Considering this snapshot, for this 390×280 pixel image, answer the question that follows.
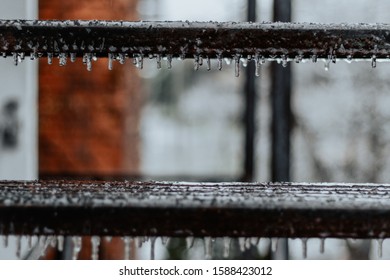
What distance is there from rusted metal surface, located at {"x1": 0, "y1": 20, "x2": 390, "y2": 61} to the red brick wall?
2070mm

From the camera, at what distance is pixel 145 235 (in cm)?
57

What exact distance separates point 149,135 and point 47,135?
0.59 meters

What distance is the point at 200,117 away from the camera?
2.92 m

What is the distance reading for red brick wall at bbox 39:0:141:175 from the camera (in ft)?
8.95

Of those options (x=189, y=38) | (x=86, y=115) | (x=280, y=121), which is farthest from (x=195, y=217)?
(x=86, y=115)

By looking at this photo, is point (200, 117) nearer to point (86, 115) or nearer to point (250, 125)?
point (250, 125)

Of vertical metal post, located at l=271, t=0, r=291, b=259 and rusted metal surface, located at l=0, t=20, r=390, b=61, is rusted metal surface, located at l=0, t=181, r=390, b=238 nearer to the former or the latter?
rusted metal surface, located at l=0, t=20, r=390, b=61

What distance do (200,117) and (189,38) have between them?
2.25m

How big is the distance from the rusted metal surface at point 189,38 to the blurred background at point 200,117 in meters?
1.86

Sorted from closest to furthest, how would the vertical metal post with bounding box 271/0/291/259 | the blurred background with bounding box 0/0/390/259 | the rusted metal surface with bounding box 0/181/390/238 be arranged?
the rusted metal surface with bounding box 0/181/390/238, the vertical metal post with bounding box 271/0/291/259, the blurred background with bounding box 0/0/390/259

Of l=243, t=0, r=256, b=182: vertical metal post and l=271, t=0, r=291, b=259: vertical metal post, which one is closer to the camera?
l=271, t=0, r=291, b=259: vertical metal post

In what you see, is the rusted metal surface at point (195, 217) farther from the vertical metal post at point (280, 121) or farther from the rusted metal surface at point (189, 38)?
the vertical metal post at point (280, 121)

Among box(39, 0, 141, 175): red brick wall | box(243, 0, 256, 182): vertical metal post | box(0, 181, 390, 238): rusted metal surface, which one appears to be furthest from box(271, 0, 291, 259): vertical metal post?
box(0, 181, 390, 238): rusted metal surface

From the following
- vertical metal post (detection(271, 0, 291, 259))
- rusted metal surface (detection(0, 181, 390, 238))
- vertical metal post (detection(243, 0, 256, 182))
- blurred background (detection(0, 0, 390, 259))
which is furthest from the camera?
blurred background (detection(0, 0, 390, 259))
